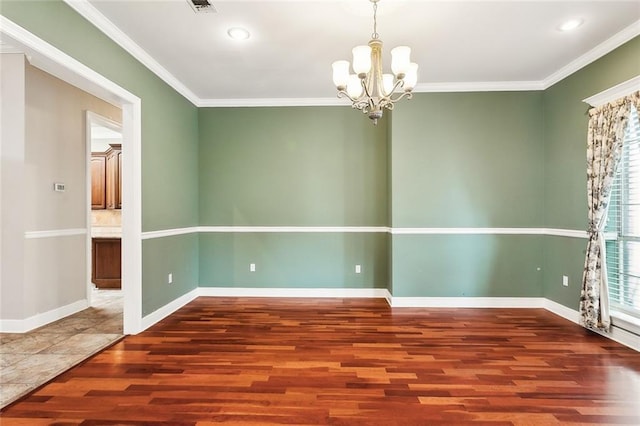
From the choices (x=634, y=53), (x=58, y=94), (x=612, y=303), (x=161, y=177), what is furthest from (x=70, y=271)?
(x=634, y=53)

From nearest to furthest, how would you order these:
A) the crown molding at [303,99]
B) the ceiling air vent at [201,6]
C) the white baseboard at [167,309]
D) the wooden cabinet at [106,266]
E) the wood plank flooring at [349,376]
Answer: the wood plank flooring at [349,376]
the ceiling air vent at [201,6]
the crown molding at [303,99]
the white baseboard at [167,309]
the wooden cabinet at [106,266]

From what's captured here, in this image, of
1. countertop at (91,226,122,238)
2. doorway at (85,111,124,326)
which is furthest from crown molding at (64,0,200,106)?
countertop at (91,226,122,238)

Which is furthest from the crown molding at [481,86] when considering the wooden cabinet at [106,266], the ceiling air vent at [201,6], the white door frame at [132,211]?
the wooden cabinet at [106,266]

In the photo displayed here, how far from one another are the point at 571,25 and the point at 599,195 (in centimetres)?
162

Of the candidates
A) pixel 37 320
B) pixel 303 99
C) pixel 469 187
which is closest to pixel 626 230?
pixel 469 187

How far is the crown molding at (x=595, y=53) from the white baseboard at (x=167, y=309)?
17.8 ft

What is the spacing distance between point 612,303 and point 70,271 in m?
6.08

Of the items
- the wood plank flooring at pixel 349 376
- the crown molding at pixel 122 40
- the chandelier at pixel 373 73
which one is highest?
the crown molding at pixel 122 40

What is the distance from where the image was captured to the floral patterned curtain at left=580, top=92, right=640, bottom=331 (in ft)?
10.2

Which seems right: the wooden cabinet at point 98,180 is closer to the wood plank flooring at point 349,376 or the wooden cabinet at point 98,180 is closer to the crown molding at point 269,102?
the crown molding at point 269,102

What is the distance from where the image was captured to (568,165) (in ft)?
12.4

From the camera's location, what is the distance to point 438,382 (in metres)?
2.39

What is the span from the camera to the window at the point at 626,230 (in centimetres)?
306

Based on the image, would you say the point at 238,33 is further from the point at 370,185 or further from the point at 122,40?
the point at 370,185
